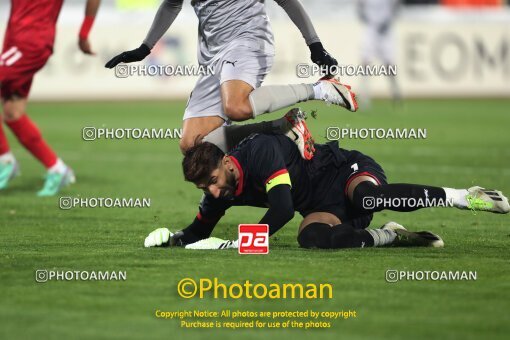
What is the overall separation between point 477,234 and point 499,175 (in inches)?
157

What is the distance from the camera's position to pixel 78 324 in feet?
16.0

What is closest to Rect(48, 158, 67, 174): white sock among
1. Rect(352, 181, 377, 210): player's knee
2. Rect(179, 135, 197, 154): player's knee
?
Rect(179, 135, 197, 154): player's knee

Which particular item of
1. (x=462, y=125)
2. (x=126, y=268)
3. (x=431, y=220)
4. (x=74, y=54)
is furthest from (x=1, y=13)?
(x=126, y=268)

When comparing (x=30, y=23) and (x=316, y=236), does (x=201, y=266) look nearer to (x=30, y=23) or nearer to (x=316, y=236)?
(x=316, y=236)

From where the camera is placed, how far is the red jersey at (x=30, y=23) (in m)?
10.4

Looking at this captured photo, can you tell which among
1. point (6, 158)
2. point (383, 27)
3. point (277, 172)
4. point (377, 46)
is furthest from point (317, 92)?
point (383, 27)

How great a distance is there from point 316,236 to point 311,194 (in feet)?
1.06

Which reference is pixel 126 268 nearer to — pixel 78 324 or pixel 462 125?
pixel 78 324

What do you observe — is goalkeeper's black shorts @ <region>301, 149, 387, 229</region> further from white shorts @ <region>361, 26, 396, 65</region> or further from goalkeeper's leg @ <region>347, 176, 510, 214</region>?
white shorts @ <region>361, 26, 396, 65</region>

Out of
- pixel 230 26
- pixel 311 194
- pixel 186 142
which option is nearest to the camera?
pixel 311 194

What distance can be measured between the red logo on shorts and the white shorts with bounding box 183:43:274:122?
142cm

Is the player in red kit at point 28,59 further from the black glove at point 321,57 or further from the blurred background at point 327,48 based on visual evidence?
the blurred background at point 327,48

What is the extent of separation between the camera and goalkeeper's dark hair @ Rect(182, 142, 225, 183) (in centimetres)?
633

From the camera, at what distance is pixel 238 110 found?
23.8ft
